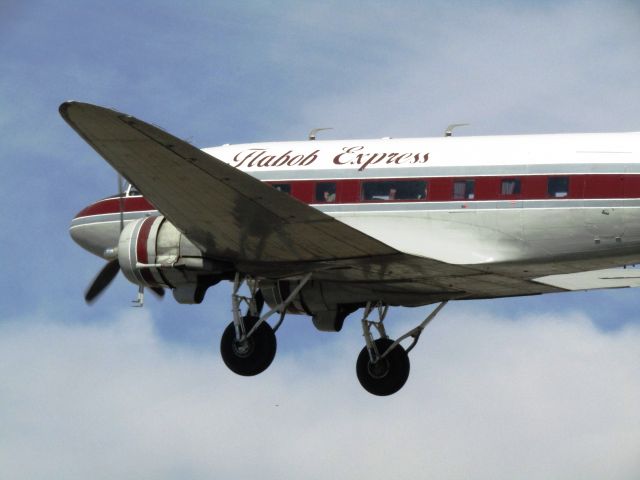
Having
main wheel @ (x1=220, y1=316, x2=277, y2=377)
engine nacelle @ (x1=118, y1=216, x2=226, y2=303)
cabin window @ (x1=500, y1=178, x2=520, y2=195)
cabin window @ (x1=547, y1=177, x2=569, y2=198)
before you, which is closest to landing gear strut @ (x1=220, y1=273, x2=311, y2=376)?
main wheel @ (x1=220, y1=316, x2=277, y2=377)

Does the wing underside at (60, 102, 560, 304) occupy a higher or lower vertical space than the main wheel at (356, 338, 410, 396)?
higher

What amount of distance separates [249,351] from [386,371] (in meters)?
3.67

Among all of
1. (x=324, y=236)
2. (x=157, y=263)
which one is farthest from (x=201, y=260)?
(x=324, y=236)

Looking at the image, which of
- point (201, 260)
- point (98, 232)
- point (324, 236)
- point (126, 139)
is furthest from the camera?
point (98, 232)

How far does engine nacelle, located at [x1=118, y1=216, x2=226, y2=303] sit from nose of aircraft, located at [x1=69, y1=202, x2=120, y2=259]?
1.70 meters

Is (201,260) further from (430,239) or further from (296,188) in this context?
(430,239)

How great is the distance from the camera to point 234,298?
3394cm

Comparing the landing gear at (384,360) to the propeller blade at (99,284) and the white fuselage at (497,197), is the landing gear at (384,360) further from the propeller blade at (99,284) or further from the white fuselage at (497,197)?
the propeller blade at (99,284)

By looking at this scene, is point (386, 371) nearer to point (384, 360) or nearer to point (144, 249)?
point (384, 360)

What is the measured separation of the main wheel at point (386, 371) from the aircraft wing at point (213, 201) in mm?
4170

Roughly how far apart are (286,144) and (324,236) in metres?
4.35

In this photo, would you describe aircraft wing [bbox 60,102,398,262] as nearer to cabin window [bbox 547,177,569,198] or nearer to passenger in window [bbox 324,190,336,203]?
passenger in window [bbox 324,190,336,203]

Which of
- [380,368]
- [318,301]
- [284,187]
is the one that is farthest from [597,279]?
[284,187]

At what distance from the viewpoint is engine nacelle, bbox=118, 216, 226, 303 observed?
3362 centimetres
